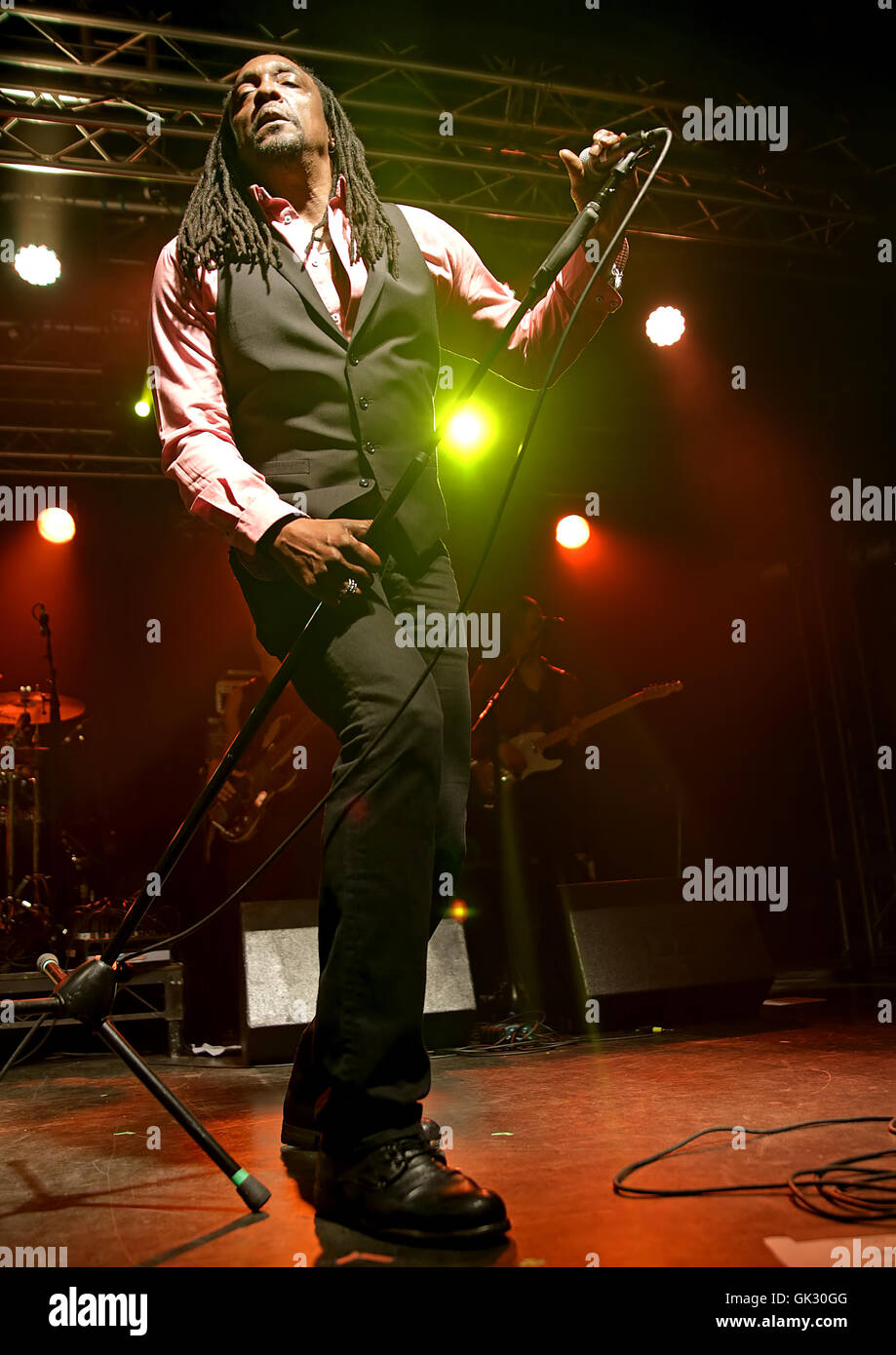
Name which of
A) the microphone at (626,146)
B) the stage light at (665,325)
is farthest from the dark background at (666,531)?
the microphone at (626,146)

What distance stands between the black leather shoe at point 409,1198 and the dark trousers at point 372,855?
42 mm

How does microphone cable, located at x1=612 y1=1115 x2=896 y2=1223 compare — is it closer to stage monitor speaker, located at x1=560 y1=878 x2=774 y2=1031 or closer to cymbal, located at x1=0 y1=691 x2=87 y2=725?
stage monitor speaker, located at x1=560 y1=878 x2=774 y2=1031

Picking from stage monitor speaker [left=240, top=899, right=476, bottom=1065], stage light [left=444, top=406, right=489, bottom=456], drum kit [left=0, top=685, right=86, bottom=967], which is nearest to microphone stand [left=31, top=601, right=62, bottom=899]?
drum kit [left=0, top=685, right=86, bottom=967]

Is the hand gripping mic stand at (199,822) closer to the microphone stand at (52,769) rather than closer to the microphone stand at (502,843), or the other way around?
the microphone stand at (502,843)

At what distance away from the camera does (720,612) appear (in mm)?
8531

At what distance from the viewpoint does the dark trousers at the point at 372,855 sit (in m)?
1.57

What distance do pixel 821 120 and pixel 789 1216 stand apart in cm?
557

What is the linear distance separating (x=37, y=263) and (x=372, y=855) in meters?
5.72

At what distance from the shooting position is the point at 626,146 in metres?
1.71

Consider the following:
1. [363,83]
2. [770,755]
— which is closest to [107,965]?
[363,83]

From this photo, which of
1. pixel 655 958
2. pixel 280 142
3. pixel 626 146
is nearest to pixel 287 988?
pixel 655 958

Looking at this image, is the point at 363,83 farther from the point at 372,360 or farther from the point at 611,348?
the point at 372,360
